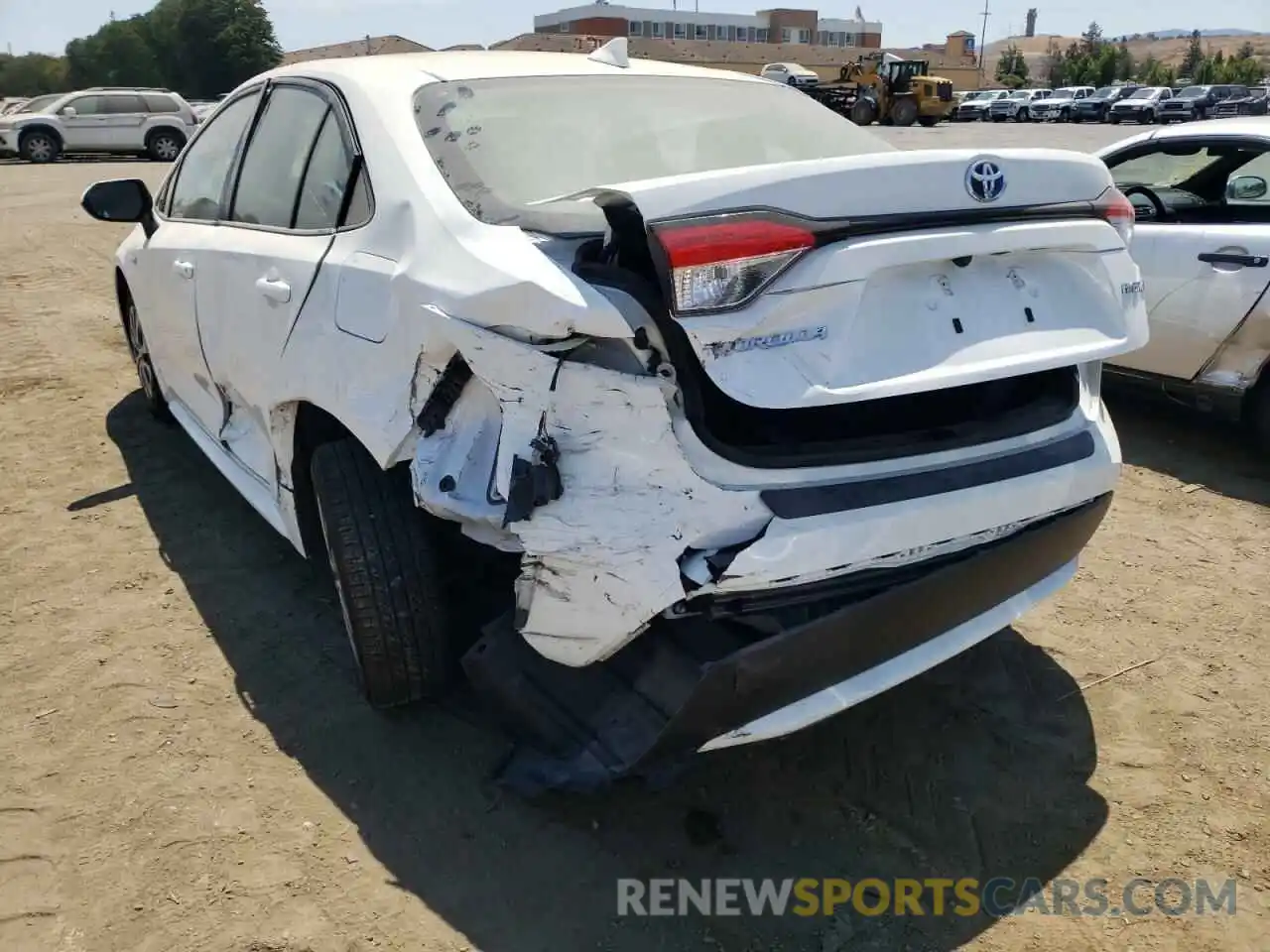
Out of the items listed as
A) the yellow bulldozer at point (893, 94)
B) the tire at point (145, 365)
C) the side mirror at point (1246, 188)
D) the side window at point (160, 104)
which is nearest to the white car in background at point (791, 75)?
the yellow bulldozer at point (893, 94)

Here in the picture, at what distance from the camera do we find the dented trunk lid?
6.35ft

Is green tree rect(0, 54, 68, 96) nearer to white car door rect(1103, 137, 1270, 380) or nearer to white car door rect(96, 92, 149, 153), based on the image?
white car door rect(96, 92, 149, 153)

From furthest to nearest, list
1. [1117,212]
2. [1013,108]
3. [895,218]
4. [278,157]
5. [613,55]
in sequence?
[1013,108], [613,55], [278,157], [1117,212], [895,218]

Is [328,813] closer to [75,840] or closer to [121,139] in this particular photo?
[75,840]

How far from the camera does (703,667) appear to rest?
1976mm

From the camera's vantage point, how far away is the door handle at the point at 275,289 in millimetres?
2744

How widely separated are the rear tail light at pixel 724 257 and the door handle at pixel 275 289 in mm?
1287

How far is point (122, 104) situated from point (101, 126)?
2.04ft

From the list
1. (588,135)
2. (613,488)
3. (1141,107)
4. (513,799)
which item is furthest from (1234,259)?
(1141,107)

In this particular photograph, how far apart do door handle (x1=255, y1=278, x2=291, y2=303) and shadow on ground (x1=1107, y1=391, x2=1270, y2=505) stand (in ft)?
12.4

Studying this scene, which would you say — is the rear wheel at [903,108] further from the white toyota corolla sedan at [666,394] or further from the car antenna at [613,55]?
the white toyota corolla sedan at [666,394]

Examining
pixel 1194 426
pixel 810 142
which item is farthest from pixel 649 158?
pixel 1194 426

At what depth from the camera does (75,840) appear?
2395mm

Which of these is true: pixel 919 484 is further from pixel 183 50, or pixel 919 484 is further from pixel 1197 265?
pixel 183 50
